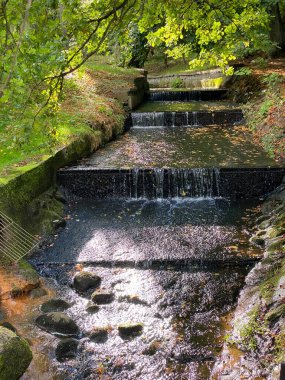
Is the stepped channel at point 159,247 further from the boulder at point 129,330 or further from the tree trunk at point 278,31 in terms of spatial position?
the tree trunk at point 278,31

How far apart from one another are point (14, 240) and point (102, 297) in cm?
211

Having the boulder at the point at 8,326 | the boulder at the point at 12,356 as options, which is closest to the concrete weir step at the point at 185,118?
the boulder at the point at 8,326

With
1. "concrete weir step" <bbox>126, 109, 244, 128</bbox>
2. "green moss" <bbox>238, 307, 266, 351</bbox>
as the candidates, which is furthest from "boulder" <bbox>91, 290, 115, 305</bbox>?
"concrete weir step" <bbox>126, 109, 244, 128</bbox>

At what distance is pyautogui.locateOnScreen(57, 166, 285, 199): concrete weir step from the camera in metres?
9.24

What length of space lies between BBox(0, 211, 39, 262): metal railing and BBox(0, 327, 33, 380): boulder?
228 cm

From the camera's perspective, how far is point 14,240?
7129 mm

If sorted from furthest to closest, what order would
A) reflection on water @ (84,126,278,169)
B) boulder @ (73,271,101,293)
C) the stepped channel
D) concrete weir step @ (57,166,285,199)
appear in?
reflection on water @ (84,126,278,169) < concrete weir step @ (57,166,285,199) < boulder @ (73,271,101,293) < the stepped channel

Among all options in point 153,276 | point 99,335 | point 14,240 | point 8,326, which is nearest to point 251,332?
point 99,335

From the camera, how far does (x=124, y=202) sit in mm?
9398

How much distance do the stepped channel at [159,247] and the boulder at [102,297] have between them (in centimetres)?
6

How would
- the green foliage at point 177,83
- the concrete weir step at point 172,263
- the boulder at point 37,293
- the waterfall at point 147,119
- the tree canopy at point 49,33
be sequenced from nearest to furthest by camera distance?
1. the tree canopy at point 49,33
2. the boulder at point 37,293
3. the concrete weir step at point 172,263
4. the waterfall at point 147,119
5. the green foliage at point 177,83

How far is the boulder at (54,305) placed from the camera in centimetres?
572

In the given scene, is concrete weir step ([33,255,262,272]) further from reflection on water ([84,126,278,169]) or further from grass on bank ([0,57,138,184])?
reflection on water ([84,126,278,169])

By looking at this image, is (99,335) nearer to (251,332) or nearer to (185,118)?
(251,332)
